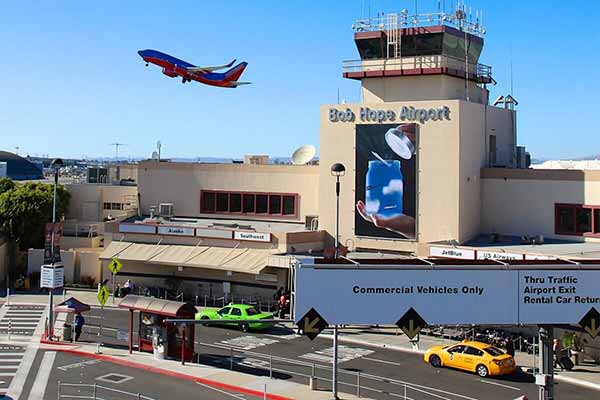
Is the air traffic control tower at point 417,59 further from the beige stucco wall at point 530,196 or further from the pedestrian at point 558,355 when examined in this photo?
the pedestrian at point 558,355

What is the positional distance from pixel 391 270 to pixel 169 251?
33.1m

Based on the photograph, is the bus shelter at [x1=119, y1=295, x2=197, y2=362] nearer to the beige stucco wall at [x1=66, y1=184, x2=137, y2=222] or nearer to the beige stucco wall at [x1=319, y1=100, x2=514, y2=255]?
the beige stucco wall at [x1=319, y1=100, x2=514, y2=255]

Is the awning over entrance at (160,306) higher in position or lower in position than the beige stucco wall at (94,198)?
lower

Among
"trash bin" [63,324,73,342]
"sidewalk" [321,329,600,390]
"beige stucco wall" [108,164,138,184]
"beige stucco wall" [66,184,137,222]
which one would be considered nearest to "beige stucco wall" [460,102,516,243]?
"sidewalk" [321,329,600,390]

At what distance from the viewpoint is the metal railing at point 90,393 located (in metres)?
25.8

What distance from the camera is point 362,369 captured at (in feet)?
102

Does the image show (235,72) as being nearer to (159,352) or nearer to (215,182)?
(215,182)

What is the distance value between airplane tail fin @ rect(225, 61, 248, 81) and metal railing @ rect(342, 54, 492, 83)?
448 inches

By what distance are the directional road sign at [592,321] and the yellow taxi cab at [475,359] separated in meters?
12.5

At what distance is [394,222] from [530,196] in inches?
318

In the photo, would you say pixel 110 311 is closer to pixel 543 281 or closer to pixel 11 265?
pixel 11 265

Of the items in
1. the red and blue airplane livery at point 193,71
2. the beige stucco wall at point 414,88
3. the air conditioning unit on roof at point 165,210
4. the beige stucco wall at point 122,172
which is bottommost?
the air conditioning unit on roof at point 165,210

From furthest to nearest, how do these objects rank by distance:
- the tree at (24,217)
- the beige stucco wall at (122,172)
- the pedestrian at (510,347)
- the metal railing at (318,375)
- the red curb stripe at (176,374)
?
1. the beige stucco wall at (122,172)
2. the tree at (24,217)
3. the pedestrian at (510,347)
4. the metal railing at (318,375)
5. the red curb stripe at (176,374)

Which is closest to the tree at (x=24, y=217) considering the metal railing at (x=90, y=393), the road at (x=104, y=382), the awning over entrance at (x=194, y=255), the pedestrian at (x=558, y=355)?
the awning over entrance at (x=194, y=255)
